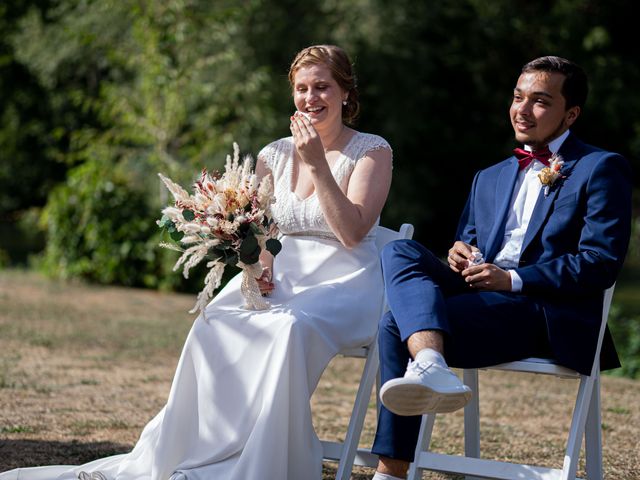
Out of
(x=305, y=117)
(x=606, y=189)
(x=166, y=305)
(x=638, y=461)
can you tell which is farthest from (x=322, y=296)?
(x=166, y=305)

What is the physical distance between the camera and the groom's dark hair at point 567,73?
3.99m

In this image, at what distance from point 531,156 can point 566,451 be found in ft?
4.00

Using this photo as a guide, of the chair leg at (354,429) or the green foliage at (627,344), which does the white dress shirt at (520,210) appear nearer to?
the chair leg at (354,429)

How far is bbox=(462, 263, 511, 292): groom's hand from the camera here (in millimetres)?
3873

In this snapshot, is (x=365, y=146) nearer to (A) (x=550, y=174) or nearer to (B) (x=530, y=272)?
(A) (x=550, y=174)

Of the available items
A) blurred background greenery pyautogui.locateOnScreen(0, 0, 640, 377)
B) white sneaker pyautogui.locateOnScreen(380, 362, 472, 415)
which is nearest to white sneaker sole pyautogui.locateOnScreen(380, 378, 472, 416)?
white sneaker pyautogui.locateOnScreen(380, 362, 472, 415)

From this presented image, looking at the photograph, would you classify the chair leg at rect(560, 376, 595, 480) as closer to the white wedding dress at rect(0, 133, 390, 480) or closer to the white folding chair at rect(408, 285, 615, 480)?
the white folding chair at rect(408, 285, 615, 480)

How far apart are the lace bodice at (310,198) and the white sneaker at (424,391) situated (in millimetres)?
1158

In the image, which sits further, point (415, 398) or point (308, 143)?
point (308, 143)

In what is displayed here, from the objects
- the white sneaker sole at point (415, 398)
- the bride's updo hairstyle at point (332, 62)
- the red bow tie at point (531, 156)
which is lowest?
the white sneaker sole at point (415, 398)

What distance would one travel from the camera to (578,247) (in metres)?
3.89

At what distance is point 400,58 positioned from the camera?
19.8 m

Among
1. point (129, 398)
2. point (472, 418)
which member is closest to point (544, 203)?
point (472, 418)

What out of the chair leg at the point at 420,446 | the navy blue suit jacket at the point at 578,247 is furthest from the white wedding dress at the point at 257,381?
the navy blue suit jacket at the point at 578,247
